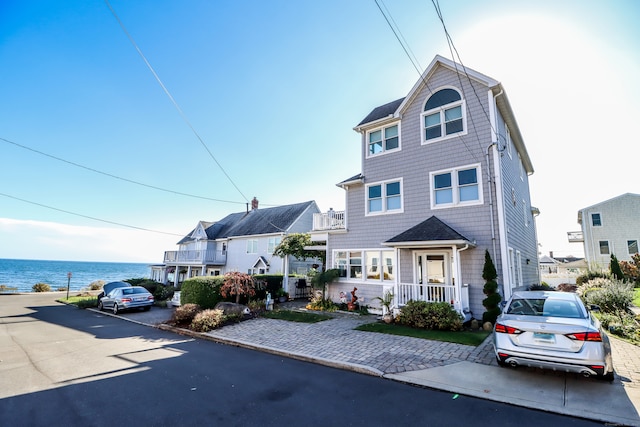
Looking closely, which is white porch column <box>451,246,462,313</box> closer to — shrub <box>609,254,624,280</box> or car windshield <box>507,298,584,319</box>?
car windshield <box>507,298,584,319</box>

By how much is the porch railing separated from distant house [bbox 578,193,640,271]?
24360 millimetres

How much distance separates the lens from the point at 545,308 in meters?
5.85

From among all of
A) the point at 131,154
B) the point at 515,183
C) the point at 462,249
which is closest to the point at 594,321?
the point at 462,249

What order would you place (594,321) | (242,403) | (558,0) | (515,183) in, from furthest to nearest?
(515,183) < (558,0) < (594,321) < (242,403)

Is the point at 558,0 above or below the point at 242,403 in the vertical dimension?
above

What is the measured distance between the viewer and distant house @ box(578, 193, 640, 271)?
27.0 meters

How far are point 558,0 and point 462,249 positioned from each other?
25.2 ft

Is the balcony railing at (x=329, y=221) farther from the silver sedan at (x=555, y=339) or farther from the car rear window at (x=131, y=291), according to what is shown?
Answer: the car rear window at (x=131, y=291)

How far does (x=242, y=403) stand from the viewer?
476cm

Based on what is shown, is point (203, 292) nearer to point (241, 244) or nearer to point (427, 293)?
point (427, 293)

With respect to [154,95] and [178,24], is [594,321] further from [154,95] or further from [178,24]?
[154,95]

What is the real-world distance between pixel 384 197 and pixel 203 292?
10012 mm

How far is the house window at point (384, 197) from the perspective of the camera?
46.1ft

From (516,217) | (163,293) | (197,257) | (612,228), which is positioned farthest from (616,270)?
(197,257)
